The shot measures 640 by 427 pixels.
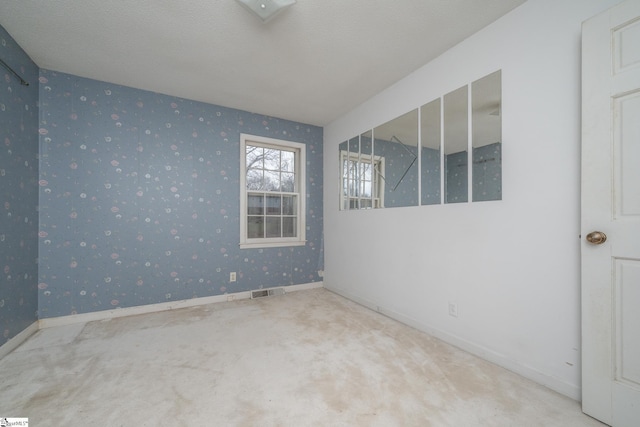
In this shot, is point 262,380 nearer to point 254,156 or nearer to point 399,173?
point 399,173

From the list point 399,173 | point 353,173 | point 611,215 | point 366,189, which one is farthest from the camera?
point 353,173

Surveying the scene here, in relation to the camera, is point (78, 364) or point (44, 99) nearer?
point (78, 364)

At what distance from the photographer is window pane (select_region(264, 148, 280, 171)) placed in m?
3.99

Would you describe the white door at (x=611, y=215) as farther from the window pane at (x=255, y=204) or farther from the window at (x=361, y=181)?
the window pane at (x=255, y=204)

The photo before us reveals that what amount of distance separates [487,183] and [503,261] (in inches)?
23.7

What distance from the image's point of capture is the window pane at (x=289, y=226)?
412 centimetres

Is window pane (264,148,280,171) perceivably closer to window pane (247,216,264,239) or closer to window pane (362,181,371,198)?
window pane (247,216,264,239)

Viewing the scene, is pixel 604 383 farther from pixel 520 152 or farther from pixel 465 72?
pixel 465 72

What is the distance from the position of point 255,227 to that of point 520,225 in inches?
123

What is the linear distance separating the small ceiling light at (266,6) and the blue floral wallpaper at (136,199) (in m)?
1.93

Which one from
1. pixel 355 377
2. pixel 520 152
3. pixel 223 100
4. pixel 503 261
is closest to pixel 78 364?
pixel 355 377

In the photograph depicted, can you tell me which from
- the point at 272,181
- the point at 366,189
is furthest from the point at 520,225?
the point at 272,181

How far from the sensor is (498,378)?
1.80 m

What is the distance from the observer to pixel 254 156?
389cm
